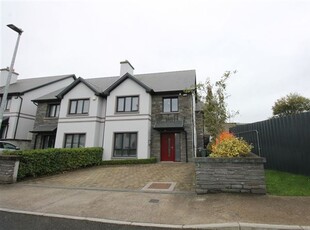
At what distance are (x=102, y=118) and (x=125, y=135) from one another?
9.94ft

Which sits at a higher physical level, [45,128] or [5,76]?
[5,76]

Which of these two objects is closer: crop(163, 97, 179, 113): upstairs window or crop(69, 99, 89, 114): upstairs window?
crop(163, 97, 179, 113): upstairs window

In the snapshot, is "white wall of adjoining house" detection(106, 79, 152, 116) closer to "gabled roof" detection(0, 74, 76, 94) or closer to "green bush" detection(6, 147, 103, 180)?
"green bush" detection(6, 147, 103, 180)

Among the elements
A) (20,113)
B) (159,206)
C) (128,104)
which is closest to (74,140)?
(128,104)

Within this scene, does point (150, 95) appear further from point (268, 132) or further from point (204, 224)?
point (204, 224)

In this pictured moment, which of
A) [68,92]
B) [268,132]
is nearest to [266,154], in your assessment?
[268,132]

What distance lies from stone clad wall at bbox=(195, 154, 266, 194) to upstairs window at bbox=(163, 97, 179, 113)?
10.4 metres

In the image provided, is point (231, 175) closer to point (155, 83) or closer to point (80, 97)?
point (155, 83)

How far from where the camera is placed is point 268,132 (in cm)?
1065

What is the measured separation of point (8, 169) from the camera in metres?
9.59

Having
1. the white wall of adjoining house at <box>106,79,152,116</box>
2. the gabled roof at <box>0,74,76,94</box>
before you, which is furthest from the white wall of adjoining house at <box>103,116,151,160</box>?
the gabled roof at <box>0,74,76,94</box>

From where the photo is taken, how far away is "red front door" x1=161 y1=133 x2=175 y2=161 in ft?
54.5

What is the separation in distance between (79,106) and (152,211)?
15.2 meters

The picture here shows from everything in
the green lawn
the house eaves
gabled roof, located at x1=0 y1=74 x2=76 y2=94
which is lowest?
the green lawn
